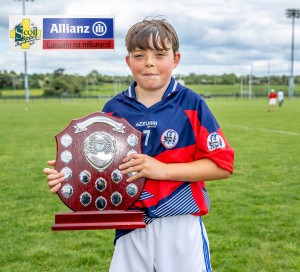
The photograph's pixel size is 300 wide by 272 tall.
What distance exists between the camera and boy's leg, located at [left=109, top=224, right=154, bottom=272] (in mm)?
2146

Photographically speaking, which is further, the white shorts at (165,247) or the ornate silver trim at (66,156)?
the white shorts at (165,247)

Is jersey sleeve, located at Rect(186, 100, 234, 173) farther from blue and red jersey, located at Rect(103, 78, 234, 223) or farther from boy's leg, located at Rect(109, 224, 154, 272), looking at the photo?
boy's leg, located at Rect(109, 224, 154, 272)

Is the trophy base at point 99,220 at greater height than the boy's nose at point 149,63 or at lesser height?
lesser

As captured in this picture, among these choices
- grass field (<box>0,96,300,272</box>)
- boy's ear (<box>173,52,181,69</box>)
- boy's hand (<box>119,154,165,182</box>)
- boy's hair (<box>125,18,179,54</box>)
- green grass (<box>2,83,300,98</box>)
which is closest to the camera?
boy's hand (<box>119,154,165,182</box>)

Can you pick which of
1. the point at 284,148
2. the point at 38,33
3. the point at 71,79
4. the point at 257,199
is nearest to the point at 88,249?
the point at 38,33

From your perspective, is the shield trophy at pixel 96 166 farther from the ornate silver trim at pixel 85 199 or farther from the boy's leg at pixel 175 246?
the boy's leg at pixel 175 246

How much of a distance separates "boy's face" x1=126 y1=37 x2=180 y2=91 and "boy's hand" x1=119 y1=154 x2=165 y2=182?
0.32 metres

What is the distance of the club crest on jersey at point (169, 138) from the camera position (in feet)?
6.79

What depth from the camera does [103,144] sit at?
199 cm

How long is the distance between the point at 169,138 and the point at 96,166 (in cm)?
31

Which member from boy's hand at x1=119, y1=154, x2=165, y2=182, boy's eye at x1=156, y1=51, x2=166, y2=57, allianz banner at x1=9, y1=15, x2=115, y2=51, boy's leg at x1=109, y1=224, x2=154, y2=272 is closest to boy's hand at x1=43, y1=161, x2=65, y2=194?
boy's hand at x1=119, y1=154, x2=165, y2=182

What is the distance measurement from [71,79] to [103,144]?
9454cm

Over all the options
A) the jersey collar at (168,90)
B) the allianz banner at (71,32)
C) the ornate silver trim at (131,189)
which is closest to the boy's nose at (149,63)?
the jersey collar at (168,90)

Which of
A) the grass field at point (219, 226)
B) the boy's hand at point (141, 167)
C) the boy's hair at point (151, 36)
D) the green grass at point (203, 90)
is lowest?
the grass field at point (219, 226)
